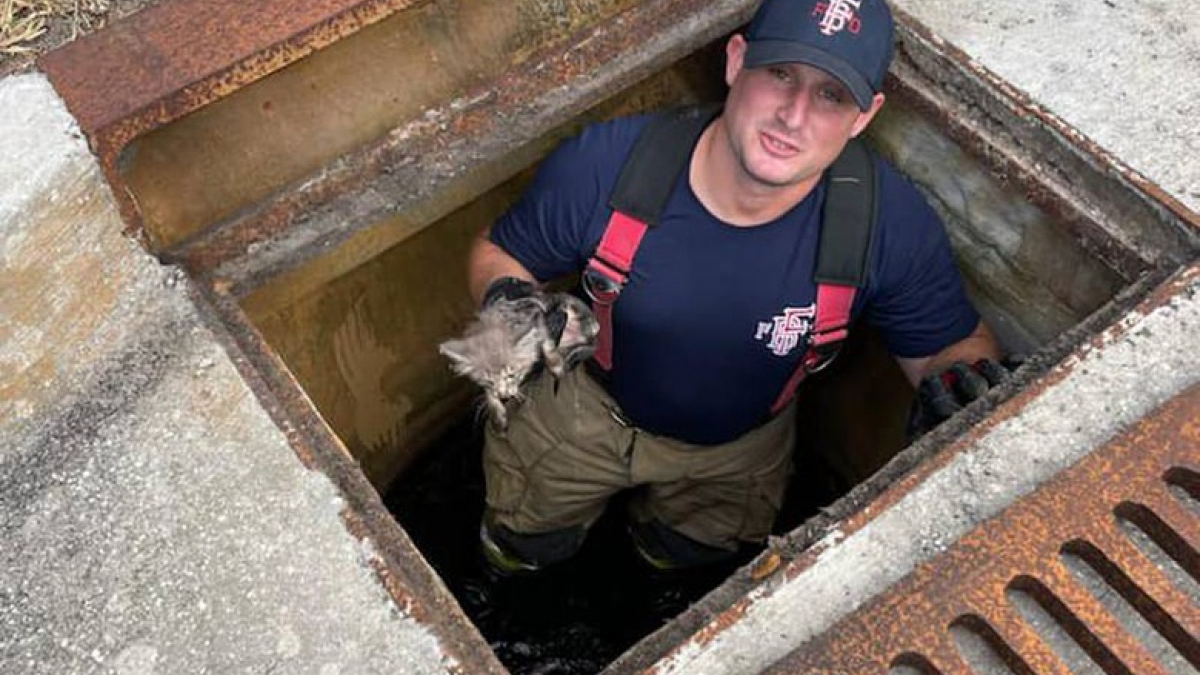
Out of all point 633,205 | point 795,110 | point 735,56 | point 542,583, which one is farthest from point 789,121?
point 542,583

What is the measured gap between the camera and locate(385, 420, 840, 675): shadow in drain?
375cm

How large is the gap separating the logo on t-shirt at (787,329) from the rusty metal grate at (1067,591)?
88 centimetres

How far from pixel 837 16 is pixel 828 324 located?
732mm

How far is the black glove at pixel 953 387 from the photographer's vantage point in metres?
2.58

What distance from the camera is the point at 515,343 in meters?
2.43

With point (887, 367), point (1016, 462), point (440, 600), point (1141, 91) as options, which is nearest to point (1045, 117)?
point (1141, 91)

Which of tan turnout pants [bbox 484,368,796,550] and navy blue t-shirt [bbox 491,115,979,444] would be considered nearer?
navy blue t-shirt [bbox 491,115,979,444]

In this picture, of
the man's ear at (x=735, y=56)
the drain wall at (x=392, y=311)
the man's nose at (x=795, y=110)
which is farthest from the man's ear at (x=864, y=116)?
the drain wall at (x=392, y=311)

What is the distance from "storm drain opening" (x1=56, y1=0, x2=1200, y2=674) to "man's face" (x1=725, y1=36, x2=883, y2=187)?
365mm

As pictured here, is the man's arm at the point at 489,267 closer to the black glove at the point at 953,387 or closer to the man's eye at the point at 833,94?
the man's eye at the point at 833,94

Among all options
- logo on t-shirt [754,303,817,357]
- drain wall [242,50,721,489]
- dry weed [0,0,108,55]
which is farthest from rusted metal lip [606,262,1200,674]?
dry weed [0,0,108,55]

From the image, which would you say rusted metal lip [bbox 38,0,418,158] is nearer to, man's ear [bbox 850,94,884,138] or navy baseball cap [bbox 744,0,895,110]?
navy baseball cap [bbox 744,0,895,110]

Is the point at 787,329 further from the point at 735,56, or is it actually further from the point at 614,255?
the point at 735,56

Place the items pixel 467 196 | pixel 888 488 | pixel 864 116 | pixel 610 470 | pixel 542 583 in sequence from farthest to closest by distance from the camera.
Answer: pixel 542 583, pixel 610 470, pixel 467 196, pixel 864 116, pixel 888 488
